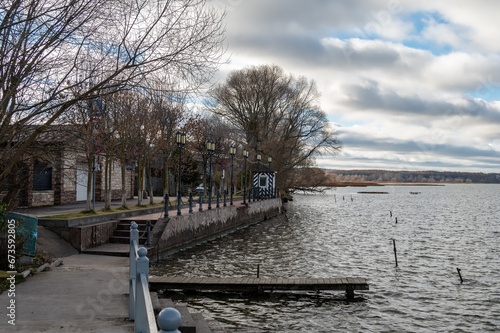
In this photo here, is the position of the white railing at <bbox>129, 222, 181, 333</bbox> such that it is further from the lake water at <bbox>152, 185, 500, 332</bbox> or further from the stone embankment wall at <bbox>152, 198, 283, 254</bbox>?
the stone embankment wall at <bbox>152, 198, 283, 254</bbox>

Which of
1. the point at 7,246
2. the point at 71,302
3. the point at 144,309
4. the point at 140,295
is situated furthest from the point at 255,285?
the point at 144,309

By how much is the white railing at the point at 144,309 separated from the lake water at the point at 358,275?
4.66m

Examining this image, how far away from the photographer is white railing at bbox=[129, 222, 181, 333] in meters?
2.47

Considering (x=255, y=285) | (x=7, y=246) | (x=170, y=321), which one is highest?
(x=170, y=321)

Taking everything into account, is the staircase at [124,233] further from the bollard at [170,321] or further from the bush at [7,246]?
the bollard at [170,321]

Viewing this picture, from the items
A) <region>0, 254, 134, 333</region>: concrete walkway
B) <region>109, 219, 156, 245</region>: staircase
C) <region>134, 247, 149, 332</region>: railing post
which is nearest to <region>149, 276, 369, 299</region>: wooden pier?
<region>0, 254, 134, 333</region>: concrete walkway

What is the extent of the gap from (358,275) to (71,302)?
10.7m

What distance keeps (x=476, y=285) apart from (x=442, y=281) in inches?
39.4

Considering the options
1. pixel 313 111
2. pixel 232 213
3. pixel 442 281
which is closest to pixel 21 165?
pixel 442 281

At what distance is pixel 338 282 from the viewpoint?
39.6 ft

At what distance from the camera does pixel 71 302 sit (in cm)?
780

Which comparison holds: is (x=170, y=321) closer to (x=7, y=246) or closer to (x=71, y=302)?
(x=71, y=302)

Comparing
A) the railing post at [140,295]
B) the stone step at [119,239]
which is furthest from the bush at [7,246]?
the stone step at [119,239]

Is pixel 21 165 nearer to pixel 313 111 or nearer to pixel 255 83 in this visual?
pixel 255 83
